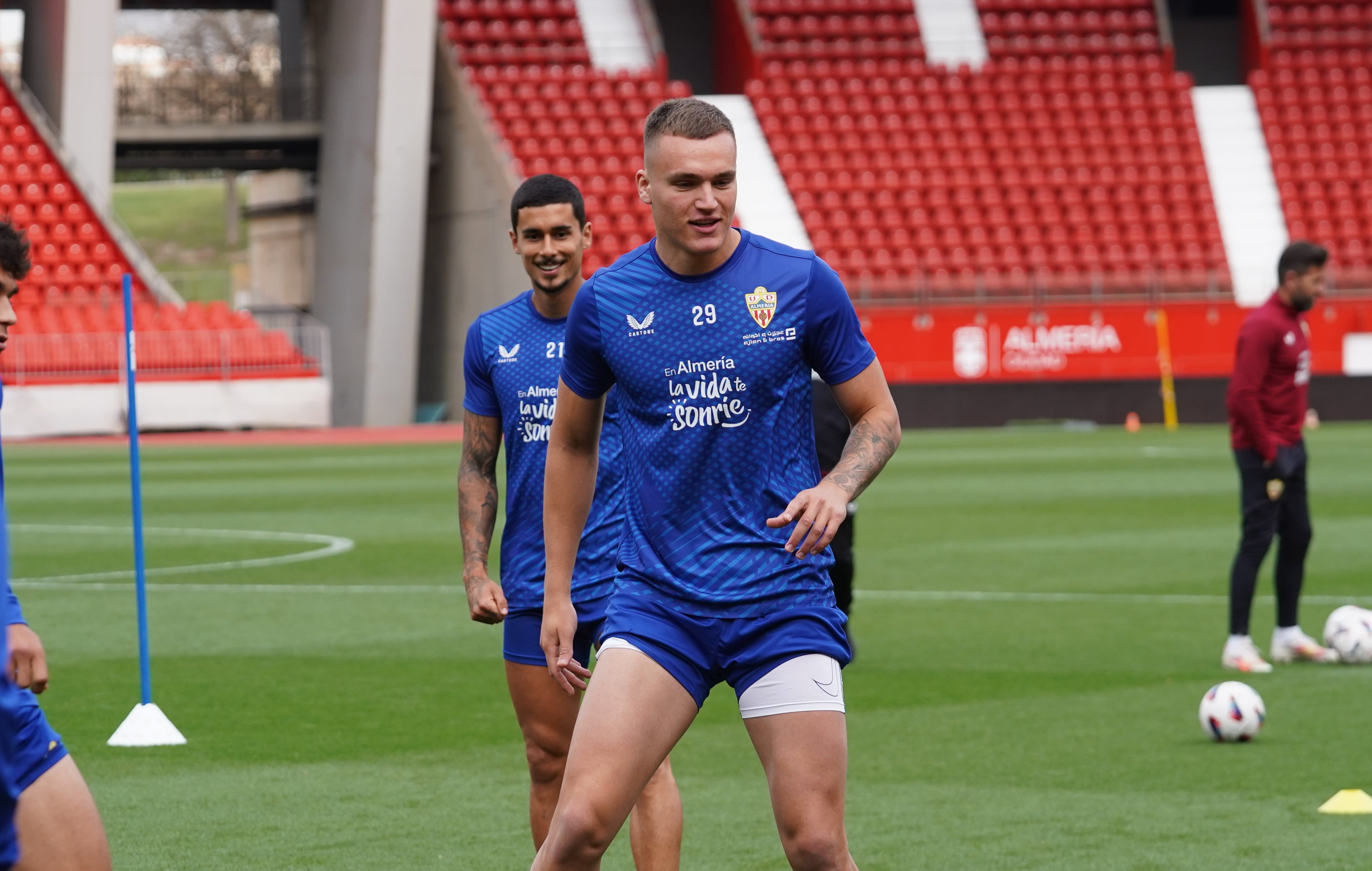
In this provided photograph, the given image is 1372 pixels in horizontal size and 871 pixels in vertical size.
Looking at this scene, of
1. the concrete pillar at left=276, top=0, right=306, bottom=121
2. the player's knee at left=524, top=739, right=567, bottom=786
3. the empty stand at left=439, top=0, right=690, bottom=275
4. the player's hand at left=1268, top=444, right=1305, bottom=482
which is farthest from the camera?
the concrete pillar at left=276, top=0, right=306, bottom=121

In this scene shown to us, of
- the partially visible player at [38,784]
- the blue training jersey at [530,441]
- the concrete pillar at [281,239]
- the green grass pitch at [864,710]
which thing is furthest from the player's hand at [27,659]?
the concrete pillar at [281,239]

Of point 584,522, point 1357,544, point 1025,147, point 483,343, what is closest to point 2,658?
point 584,522

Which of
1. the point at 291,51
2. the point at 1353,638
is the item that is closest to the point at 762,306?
the point at 1353,638

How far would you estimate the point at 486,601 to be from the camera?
18.1ft

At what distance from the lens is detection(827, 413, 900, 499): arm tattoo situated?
14.3 feet

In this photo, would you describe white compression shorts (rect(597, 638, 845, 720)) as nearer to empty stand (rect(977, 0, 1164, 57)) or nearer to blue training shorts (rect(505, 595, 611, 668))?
blue training shorts (rect(505, 595, 611, 668))

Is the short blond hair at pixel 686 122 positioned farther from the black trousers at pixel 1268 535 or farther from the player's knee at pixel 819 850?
the black trousers at pixel 1268 535

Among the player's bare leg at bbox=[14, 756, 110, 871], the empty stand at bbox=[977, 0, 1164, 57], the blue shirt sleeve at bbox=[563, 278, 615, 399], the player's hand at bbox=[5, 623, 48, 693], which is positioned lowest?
the player's bare leg at bbox=[14, 756, 110, 871]

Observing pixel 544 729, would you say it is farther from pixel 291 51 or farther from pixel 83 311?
pixel 291 51

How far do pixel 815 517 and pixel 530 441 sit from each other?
1.77 m

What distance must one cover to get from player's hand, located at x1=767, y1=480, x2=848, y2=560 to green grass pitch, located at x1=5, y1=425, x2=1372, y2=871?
2404mm

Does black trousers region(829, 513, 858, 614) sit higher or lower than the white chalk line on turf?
higher

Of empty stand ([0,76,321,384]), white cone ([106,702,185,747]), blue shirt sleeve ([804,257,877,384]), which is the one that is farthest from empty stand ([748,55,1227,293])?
blue shirt sleeve ([804,257,877,384])

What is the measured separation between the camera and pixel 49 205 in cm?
3488
